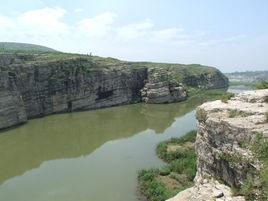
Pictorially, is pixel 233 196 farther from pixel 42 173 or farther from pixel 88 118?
pixel 88 118

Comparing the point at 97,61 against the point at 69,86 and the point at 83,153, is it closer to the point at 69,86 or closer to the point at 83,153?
the point at 69,86

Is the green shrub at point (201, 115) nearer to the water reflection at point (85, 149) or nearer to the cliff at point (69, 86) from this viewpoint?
the water reflection at point (85, 149)


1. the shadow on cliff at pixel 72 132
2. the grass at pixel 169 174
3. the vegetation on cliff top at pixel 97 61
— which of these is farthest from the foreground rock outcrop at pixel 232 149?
the vegetation on cliff top at pixel 97 61

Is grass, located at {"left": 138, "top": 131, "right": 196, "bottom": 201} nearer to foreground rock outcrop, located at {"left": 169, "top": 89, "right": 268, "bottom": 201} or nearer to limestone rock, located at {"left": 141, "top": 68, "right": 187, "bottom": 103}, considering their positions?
foreground rock outcrop, located at {"left": 169, "top": 89, "right": 268, "bottom": 201}

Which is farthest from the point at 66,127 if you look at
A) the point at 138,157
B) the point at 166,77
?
the point at 166,77

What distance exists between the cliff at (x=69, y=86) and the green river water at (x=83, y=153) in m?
2.67

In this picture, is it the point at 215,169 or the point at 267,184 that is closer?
the point at 267,184

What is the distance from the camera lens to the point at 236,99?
16750mm

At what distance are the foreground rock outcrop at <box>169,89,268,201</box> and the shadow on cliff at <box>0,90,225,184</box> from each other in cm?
1788

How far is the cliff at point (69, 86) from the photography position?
5006cm

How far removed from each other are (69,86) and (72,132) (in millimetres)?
17697

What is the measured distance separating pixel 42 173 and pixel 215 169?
697 inches

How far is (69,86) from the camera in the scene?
201 feet

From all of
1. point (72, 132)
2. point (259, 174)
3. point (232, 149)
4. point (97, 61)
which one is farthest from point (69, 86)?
point (259, 174)
